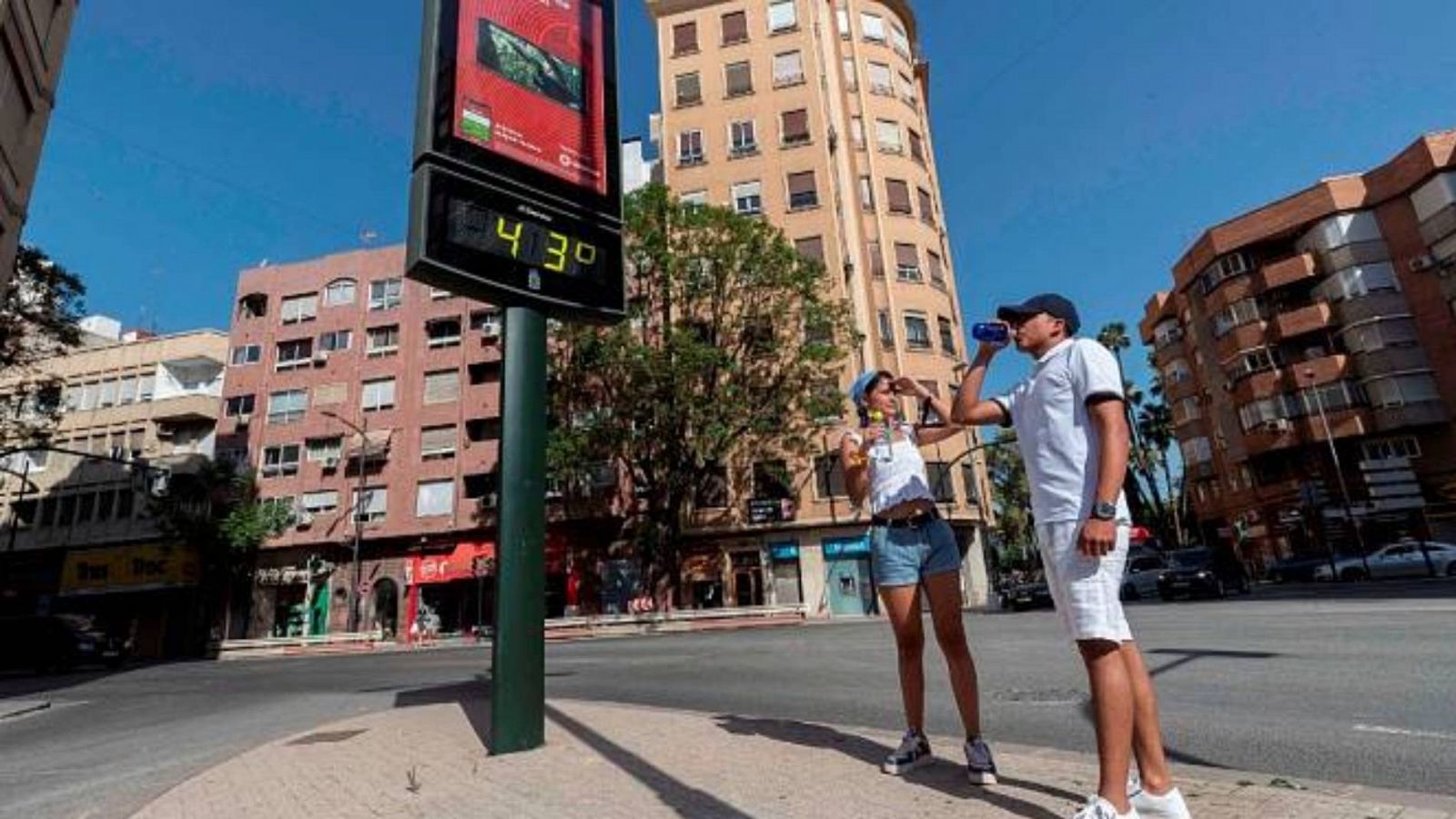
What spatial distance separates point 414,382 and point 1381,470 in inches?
1647

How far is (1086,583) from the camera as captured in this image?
9.30 feet

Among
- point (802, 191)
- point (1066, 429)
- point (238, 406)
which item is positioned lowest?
point (1066, 429)

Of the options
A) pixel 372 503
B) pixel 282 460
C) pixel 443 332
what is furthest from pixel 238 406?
pixel 443 332

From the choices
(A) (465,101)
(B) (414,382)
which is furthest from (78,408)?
(A) (465,101)

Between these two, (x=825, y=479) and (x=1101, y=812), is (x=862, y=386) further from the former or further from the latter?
(x=825, y=479)

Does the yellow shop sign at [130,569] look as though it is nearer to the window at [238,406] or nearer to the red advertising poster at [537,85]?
the window at [238,406]

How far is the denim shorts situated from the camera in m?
3.86

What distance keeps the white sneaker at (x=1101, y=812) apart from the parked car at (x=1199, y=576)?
2444 centimetres

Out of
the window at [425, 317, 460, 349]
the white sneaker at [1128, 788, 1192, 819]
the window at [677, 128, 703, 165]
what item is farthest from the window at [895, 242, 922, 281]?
the white sneaker at [1128, 788, 1192, 819]

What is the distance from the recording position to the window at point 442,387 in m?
38.8

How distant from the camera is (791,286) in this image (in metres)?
30.2

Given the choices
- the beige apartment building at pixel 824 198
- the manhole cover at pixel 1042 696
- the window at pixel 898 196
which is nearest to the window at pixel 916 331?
the beige apartment building at pixel 824 198

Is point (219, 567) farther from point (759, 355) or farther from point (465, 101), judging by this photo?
point (465, 101)

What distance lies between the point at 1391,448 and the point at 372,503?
4813cm
